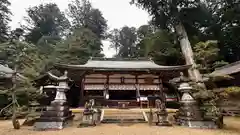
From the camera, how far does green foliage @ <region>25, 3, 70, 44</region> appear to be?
33069 millimetres

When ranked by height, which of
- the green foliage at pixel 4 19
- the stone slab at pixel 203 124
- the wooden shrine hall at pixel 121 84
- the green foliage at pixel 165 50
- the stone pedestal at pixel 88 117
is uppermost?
the green foliage at pixel 4 19

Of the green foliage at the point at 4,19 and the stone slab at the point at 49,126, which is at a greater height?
the green foliage at the point at 4,19

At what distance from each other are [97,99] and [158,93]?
5.02m

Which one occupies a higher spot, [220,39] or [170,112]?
[220,39]

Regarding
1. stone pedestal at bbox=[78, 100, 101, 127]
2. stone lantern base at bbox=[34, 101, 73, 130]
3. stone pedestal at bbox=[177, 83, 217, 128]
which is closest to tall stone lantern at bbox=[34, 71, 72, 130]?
stone lantern base at bbox=[34, 101, 73, 130]

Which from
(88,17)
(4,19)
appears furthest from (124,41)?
(4,19)

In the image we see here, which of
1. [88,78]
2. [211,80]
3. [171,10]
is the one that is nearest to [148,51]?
[171,10]

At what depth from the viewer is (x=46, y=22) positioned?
34781 millimetres

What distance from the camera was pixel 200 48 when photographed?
28.5 feet

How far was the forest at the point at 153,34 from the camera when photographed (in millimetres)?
9000

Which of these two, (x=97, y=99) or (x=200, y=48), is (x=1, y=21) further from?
(x=200, y=48)

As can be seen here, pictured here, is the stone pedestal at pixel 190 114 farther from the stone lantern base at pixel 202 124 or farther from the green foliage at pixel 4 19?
the green foliage at pixel 4 19

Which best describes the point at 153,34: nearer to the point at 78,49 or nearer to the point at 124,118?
the point at 78,49

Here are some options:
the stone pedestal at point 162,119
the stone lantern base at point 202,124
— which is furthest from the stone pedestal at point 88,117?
the stone lantern base at point 202,124
